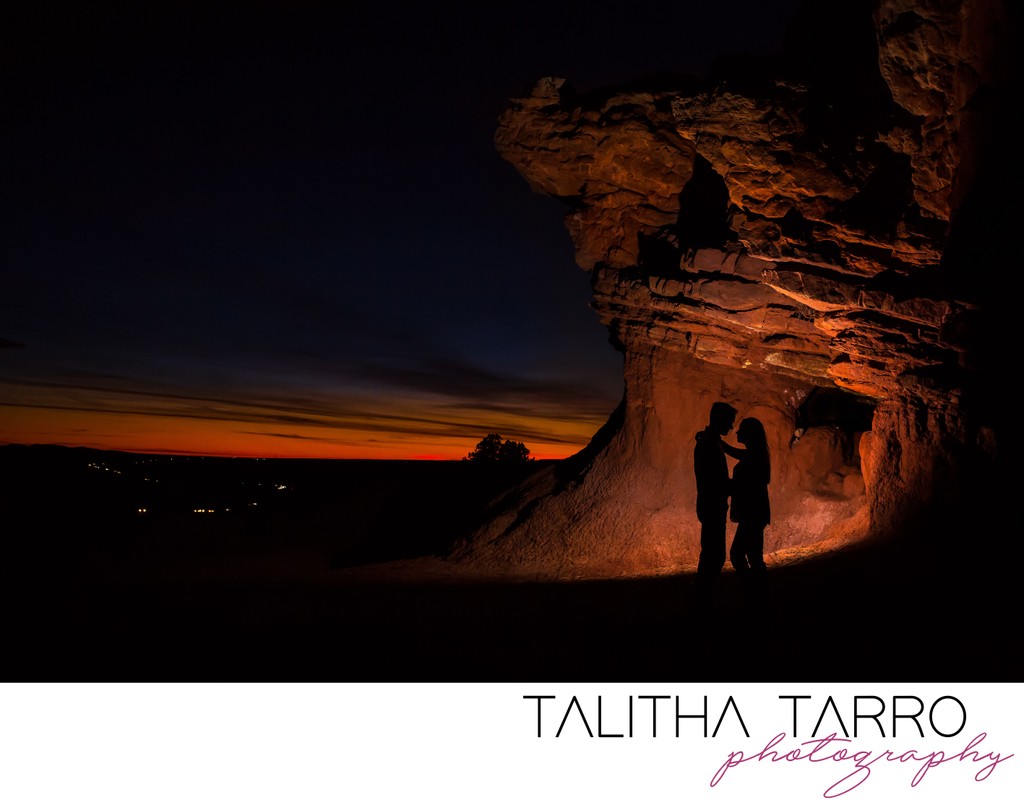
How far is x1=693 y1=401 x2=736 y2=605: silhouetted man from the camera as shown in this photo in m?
6.09

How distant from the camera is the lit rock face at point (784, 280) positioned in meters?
8.66

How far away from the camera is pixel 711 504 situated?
242 inches

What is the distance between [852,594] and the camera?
680 cm

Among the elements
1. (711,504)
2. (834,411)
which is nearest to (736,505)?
(711,504)

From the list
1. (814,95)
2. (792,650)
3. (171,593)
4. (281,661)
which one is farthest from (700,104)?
(171,593)

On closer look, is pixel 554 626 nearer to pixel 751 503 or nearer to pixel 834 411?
pixel 751 503

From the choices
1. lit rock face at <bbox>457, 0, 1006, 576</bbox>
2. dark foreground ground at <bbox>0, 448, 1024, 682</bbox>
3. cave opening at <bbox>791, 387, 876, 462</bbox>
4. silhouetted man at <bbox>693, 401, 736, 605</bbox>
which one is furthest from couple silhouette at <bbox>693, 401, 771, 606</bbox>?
cave opening at <bbox>791, 387, 876, 462</bbox>

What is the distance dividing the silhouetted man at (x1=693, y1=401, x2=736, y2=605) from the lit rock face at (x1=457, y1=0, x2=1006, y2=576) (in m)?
4.40

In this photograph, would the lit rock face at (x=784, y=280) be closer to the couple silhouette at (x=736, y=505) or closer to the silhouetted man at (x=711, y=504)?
the couple silhouette at (x=736, y=505)

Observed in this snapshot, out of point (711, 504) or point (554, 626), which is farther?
point (554, 626)

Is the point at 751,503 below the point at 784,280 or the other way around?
below

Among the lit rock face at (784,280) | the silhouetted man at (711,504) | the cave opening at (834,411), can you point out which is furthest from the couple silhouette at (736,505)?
the cave opening at (834,411)

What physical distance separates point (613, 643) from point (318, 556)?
1480 centimetres

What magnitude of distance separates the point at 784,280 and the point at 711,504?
560cm
